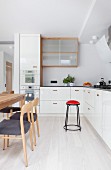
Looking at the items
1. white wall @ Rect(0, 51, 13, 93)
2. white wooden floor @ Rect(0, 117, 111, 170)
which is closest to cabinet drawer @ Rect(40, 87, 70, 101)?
white wooden floor @ Rect(0, 117, 111, 170)

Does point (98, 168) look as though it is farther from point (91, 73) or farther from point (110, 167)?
point (91, 73)

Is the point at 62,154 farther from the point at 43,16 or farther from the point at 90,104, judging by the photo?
the point at 43,16

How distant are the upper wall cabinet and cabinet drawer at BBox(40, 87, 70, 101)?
2.67 feet

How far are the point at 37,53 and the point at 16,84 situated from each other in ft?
3.61

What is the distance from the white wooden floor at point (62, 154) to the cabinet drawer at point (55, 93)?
1.83m

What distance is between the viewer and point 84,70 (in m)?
5.47

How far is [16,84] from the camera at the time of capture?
490 cm

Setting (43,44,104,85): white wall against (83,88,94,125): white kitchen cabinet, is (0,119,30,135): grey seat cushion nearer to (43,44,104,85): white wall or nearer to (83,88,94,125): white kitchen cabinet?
(83,88,94,125): white kitchen cabinet

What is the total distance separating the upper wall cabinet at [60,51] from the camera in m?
5.15

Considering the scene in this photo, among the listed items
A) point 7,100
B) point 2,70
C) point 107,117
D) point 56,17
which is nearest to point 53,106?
point 56,17

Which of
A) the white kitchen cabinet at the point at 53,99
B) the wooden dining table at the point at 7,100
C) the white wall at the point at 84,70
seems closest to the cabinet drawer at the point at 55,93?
the white kitchen cabinet at the point at 53,99

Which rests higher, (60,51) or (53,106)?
(60,51)

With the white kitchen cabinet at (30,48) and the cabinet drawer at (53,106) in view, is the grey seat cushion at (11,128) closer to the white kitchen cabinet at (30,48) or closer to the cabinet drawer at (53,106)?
the cabinet drawer at (53,106)

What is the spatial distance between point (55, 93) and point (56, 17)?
6.87 ft
